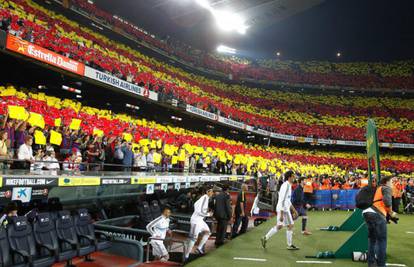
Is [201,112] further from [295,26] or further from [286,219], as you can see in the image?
[295,26]

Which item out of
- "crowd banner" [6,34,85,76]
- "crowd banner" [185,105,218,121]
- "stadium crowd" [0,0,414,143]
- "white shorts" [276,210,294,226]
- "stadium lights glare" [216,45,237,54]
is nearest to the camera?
"white shorts" [276,210,294,226]

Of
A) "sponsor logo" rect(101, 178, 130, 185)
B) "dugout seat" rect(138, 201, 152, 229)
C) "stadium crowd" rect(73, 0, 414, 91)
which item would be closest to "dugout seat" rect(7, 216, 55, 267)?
"sponsor logo" rect(101, 178, 130, 185)

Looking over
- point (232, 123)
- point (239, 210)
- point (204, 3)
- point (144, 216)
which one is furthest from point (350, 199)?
point (204, 3)

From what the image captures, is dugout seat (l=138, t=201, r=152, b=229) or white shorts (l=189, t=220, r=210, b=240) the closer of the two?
white shorts (l=189, t=220, r=210, b=240)

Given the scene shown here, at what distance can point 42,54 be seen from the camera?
13.6 m

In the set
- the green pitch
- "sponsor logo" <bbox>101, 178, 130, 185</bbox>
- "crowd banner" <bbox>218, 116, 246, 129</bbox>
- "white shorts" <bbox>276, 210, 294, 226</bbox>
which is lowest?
the green pitch

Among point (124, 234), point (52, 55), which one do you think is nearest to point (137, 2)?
point (52, 55)

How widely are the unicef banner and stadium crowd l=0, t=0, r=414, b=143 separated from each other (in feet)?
2.58

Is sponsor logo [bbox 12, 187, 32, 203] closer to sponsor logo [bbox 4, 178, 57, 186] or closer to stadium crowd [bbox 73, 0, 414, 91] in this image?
sponsor logo [bbox 4, 178, 57, 186]

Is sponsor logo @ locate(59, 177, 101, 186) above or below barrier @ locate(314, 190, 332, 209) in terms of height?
above

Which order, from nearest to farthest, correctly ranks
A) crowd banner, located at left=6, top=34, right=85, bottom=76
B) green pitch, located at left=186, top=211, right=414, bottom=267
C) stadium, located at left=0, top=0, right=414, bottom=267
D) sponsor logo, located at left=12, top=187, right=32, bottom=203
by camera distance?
sponsor logo, located at left=12, top=187, right=32, bottom=203 < stadium, located at left=0, top=0, right=414, bottom=267 < green pitch, located at left=186, top=211, right=414, bottom=267 < crowd banner, located at left=6, top=34, right=85, bottom=76

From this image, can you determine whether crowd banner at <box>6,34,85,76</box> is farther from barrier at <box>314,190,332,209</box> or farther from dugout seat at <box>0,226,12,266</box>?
barrier at <box>314,190,332,209</box>

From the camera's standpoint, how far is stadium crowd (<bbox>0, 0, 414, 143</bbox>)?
25.9 metres

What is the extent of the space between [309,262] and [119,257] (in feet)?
14.4
